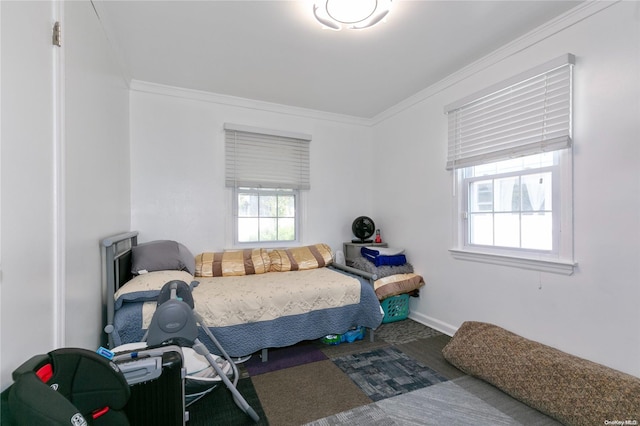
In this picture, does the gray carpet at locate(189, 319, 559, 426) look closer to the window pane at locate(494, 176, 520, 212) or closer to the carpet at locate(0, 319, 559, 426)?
the carpet at locate(0, 319, 559, 426)

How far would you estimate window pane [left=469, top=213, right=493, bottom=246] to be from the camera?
8.61ft

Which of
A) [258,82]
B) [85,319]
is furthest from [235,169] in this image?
[85,319]

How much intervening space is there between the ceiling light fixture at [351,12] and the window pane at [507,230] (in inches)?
74.1

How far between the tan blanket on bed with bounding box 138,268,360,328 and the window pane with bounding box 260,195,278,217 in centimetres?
92

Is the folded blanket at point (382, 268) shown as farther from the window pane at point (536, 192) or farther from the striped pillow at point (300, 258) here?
the window pane at point (536, 192)

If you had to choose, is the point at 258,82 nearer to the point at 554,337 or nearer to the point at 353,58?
the point at 353,58

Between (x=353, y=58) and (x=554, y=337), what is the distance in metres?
2.70

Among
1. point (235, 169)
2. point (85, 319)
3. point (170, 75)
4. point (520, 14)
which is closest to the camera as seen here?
point (85, 319)

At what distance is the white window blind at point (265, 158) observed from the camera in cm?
332

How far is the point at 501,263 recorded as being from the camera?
2428 millimetres

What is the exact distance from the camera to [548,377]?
1757 mm

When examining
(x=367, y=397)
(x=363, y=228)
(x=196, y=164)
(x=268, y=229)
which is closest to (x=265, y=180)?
(x=268, y=229)

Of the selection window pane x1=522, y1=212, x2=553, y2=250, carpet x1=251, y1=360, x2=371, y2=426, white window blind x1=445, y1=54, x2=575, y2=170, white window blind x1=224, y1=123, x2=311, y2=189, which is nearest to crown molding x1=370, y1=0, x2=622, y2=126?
white window blind x1=445, y1=54, x2=575, y2=170

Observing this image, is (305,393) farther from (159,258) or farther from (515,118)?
(515,118)
